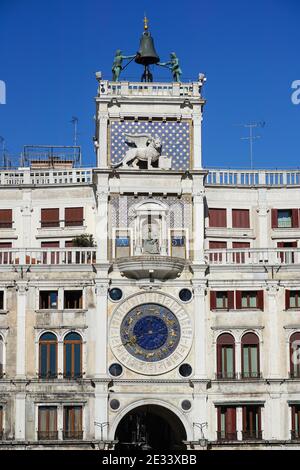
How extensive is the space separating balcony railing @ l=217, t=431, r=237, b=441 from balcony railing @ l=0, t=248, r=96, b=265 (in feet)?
40.3

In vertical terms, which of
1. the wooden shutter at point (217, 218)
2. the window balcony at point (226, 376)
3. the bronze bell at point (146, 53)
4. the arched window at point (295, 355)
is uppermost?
the bronze bell at point (146, 53)

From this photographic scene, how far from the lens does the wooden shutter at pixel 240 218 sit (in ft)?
285

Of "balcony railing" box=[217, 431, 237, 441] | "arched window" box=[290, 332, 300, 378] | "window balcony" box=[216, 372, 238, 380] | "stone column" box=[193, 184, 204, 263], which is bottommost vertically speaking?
"balcony railing" box=[217, 431, 237, 441]

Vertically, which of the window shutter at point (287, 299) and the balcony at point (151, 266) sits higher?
the balcony at point (151, 266)

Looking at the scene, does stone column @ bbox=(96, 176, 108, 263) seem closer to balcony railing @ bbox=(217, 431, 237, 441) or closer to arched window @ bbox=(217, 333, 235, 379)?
arched window @ bbox=(217, 333, 235, 379)

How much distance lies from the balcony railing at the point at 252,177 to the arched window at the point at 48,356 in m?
15.2

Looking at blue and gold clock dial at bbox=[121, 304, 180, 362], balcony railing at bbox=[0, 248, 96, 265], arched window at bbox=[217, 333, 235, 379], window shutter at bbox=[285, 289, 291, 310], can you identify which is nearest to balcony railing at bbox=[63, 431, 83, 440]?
blue and gold clock dial at bbox=[121, 304, 180, 362]

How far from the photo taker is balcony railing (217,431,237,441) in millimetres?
78000

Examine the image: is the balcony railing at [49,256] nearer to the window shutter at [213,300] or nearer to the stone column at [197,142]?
the window shutter at [213,300]

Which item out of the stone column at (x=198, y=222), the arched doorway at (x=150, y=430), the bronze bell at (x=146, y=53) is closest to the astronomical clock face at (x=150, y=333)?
the arched doorway at (x=150, y=430)

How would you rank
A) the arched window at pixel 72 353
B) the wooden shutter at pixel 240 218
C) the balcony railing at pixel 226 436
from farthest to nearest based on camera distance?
the wooden shutter at pixel 240 218 < the arched window at pixel 72 353 < the balcony railing at pixel 226 436

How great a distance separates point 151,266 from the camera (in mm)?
78750
